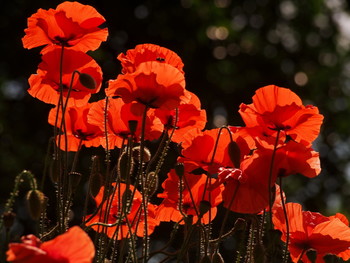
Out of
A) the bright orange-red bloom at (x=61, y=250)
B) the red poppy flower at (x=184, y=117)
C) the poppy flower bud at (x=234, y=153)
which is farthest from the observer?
the red poppy flower at (x=184, y=117)

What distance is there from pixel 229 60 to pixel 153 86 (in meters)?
7.51

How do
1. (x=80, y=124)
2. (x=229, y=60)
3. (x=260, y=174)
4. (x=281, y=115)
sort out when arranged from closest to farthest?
1. (x=260, y=174)
2. (x=281, y=115)
3. (x=80, y=124)
4. (x=229, y=60)

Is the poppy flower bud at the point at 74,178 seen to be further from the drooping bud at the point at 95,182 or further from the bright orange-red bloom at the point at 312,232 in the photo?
the bright orange-red bloom at the point at 312,232

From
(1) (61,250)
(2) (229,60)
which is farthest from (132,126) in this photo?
(2) (229,60)

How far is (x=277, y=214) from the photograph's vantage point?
4.78ft

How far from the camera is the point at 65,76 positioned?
158 cm

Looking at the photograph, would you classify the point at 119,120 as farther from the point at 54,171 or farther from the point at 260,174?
the point at 260,174

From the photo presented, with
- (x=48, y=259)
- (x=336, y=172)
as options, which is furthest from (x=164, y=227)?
(x=48, y=259)

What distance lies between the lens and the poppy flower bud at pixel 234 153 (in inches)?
52.4

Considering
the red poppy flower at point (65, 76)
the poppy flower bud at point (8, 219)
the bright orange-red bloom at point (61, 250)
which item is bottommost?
the bright orange-red bloom at point (61, 250)

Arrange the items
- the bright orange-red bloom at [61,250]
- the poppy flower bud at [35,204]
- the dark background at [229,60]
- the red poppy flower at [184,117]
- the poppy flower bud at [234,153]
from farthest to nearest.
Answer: the dark background at [229,60]
the red poppy flower at [184,117]
the poppy flower bud at [234,153]
the poppy flower bud at [35,204]
the bright orange-red bloom at [61,250]

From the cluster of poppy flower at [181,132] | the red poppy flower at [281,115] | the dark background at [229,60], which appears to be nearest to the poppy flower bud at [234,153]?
the cluster of poppy flower at [181,132]

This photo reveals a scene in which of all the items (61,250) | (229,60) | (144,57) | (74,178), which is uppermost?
(229,60)

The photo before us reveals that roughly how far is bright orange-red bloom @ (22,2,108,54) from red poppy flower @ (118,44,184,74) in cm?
9
